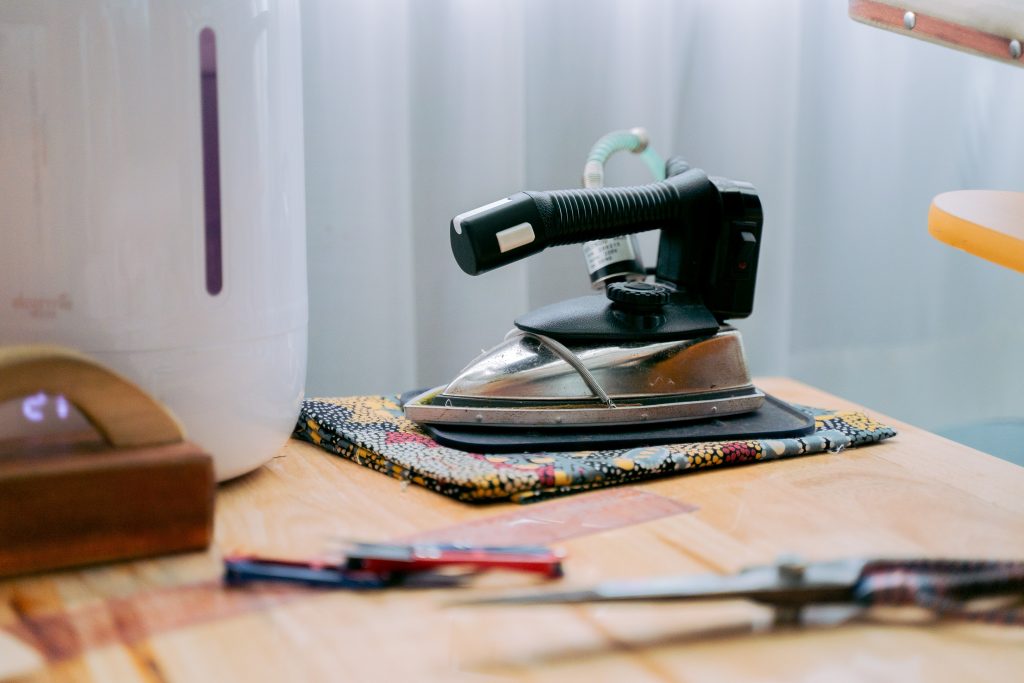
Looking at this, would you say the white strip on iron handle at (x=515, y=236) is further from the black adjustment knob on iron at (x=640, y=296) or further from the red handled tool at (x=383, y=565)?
the red handled tool at (x=383, y=565)

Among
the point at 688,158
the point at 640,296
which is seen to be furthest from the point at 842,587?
the point at 688,158

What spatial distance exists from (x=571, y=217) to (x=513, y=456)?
0.17m

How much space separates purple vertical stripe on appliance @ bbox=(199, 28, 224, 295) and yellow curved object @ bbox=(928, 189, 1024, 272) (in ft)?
1.44

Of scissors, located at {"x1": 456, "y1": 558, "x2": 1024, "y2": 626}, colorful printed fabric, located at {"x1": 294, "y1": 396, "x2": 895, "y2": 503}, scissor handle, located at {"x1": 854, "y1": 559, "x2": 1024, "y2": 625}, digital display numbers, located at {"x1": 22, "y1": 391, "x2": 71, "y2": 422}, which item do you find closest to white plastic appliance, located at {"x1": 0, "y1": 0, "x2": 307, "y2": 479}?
digital display numbers, located at {"x1": 22, "y1": 391, "x2": 71, "y2": 422}

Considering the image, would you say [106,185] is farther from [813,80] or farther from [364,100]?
[813,80]

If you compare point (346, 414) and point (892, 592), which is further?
point (346, 414)

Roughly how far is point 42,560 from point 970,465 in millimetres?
565

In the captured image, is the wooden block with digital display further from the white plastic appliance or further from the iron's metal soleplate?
the iron's metal soleplate

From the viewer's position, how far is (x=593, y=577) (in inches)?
18.0

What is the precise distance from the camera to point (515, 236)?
0.64m

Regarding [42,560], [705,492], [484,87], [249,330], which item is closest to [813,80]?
[484,87]

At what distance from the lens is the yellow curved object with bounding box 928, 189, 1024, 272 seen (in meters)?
0.57

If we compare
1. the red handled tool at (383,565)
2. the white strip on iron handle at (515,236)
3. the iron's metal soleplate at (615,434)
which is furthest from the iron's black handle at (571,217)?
the red handled tool at (383,565)

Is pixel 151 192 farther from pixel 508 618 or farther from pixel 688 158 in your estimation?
pixel 688 158
